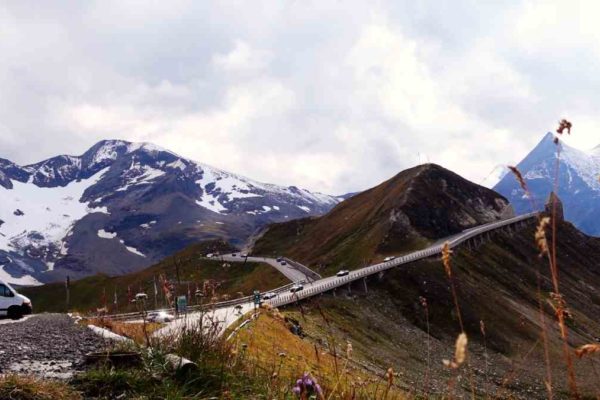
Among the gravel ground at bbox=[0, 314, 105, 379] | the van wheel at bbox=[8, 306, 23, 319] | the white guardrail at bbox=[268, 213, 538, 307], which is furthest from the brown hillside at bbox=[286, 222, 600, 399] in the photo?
the gravel ground at bbox=[0, 314, 105, 379]

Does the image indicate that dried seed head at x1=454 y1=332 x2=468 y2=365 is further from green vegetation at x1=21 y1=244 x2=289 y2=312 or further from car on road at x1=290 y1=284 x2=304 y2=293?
green vegetation at x1=21 y1=244 x2=289 y2=312

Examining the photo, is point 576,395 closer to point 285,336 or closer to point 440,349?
point 285,336

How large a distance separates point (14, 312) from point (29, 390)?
81.3 feet

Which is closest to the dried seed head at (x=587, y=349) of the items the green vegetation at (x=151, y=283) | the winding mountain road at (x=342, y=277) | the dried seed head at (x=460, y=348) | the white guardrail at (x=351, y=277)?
the dried seed head at (x=460, y=348)

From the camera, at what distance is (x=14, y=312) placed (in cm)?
2817

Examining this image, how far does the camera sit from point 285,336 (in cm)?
3422

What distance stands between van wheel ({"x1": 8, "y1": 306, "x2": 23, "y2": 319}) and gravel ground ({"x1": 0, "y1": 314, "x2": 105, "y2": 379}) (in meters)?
13.5

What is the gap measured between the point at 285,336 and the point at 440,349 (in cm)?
2971

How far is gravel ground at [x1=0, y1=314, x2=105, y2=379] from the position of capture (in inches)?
344

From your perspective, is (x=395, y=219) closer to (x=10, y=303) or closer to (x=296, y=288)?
(x=10, y=303)

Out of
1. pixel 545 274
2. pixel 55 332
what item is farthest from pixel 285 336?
pixel 545 274

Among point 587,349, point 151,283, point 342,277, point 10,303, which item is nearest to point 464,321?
point 342,277

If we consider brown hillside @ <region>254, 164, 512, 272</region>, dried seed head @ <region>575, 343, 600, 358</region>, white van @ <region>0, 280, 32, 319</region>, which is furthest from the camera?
brown hillside @ <region>254, 164, 512, 272</region>

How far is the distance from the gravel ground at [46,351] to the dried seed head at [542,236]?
6.43 meters
